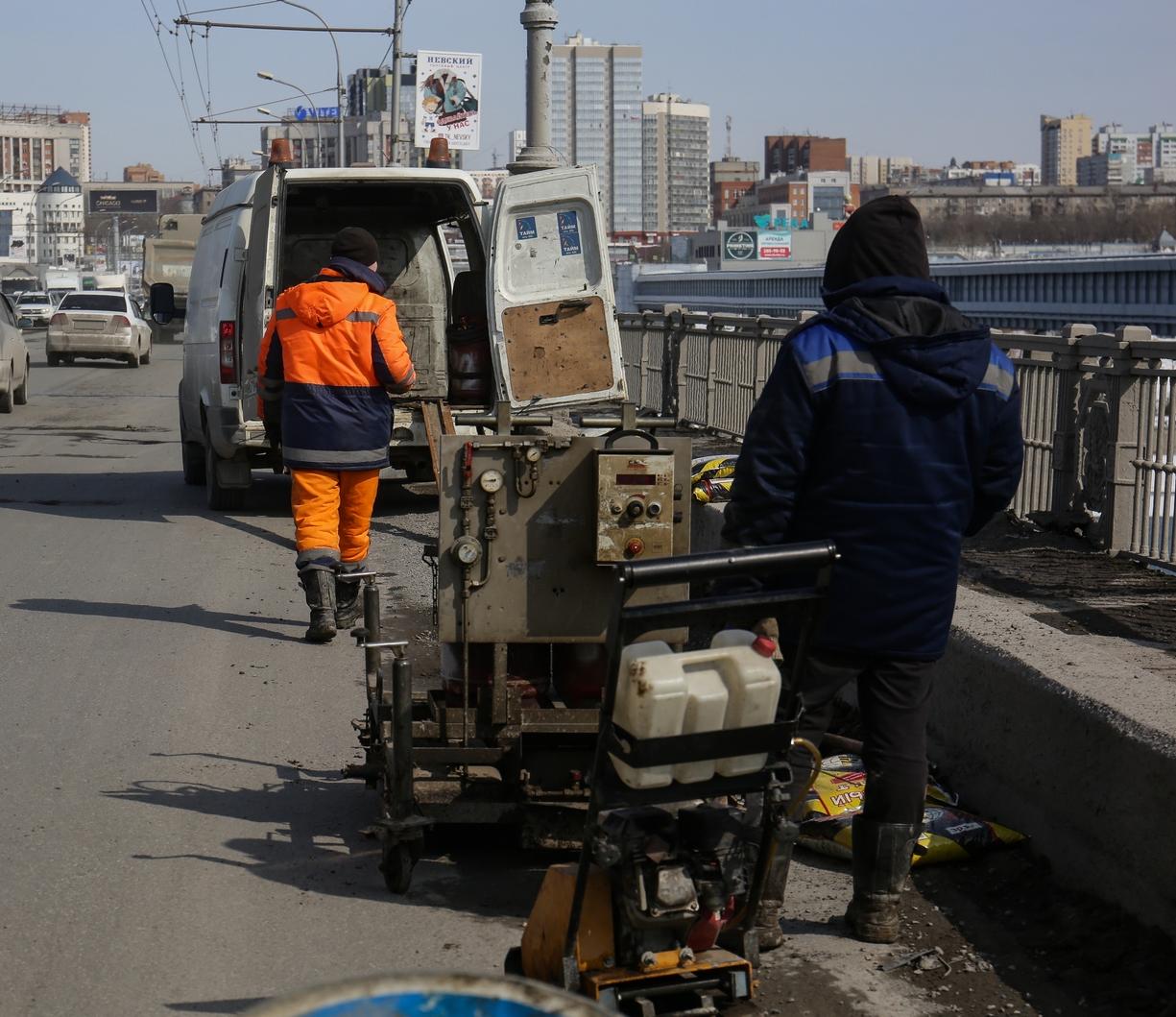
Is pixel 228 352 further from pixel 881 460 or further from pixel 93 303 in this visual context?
pixel 93 303

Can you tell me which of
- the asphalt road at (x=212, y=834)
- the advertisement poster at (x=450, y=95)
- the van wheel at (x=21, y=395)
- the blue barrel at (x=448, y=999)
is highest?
the advertisement poster at (x=450, y=95)

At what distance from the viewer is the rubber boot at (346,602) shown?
8.16 metres

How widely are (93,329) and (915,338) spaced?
3485cm

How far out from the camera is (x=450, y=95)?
106 feet

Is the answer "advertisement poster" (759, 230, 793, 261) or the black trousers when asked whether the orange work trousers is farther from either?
"advertisement poster" (759, 230, 793, 261)

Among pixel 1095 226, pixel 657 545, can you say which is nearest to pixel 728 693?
pixel 657 545

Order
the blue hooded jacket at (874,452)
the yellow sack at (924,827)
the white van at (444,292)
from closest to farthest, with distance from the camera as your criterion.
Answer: the blue hooded jacket at (874,452) < the yellow sack at (924,827) < the white van at (444,292)

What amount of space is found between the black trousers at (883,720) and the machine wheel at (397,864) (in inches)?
46.1

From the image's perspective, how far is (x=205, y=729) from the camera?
6496mm

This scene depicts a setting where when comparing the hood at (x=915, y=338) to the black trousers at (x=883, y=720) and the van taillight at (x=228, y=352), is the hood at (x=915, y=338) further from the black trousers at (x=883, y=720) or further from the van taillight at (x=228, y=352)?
the van taillight at (x=228, y=352)

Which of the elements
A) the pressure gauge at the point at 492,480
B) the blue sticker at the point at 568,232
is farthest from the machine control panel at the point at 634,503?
the blue sticker at the point at 568,232

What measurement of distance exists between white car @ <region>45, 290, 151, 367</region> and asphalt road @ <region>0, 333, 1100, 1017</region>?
27342 mm

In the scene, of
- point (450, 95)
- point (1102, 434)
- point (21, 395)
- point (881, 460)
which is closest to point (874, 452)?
point (881, 460)

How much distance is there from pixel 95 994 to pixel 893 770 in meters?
2.10
